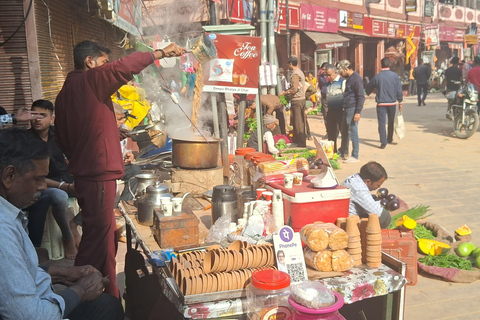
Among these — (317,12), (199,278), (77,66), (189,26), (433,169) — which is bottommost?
(433,169)

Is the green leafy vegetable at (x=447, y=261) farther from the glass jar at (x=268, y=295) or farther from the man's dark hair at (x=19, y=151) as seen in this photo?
Result: the man's dark hair at (x=19, y=151)

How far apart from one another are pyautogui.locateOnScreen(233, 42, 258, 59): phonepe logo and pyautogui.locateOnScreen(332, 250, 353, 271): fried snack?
4124 mm

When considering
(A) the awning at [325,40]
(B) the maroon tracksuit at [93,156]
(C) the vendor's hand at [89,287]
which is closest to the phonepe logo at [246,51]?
(B) the maroon tracksuit at [93,156]

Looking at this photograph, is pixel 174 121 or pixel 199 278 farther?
pixel 174 121

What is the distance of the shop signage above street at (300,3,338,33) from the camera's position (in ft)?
65.5

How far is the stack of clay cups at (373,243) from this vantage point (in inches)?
103

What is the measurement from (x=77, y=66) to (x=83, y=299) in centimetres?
190

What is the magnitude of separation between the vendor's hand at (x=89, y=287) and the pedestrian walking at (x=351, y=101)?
7223 millimetres

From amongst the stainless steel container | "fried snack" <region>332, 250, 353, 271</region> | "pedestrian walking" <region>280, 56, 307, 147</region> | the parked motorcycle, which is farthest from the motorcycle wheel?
"fried snack" <region>332, 250, 353, 271</region>

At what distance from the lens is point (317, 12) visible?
68.4ft

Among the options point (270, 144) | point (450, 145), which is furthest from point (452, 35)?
point (270, 144)

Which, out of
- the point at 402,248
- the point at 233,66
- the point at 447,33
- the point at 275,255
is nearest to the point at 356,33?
the point at 447,33

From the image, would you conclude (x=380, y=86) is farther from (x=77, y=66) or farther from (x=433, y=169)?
(x=77, y=66)

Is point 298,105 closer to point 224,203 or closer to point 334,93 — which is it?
point 334,93
